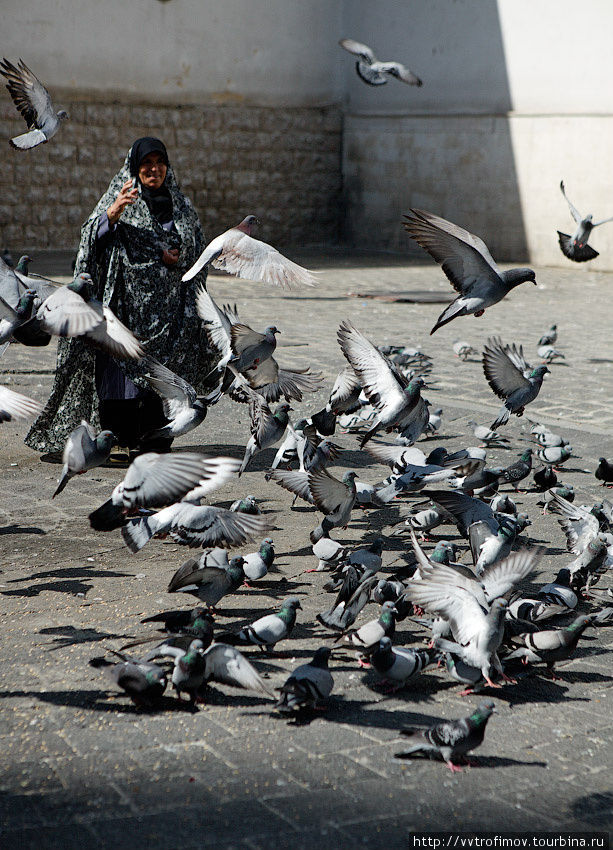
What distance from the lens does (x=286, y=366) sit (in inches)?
362

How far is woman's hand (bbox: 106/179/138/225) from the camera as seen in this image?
226 inches

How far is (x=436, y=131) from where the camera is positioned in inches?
754

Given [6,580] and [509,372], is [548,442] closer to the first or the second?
[509,372]

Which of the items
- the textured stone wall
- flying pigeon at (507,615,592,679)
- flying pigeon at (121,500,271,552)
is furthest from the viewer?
the textured stone wall

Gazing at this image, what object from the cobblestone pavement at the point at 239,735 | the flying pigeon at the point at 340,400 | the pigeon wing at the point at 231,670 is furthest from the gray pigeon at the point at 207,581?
the flying pigeon at the point at 340,400

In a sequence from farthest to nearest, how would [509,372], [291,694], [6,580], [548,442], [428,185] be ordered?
1. [428,185]
2. [548,442]
3. [509,372]
4. [6,580]
5. [291,694]

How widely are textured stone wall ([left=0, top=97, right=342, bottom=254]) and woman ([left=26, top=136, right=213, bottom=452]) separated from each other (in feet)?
37.0

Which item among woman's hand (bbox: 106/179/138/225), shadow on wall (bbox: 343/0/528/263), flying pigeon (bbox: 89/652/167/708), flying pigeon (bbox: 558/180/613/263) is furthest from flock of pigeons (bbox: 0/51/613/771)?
shadow on wall (bbox: 343/0/528/263)

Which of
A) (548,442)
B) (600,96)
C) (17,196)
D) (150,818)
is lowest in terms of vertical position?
(150,818)

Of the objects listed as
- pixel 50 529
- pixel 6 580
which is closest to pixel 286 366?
pixel 50 529

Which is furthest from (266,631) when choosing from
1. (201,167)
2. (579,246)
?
(201,167)

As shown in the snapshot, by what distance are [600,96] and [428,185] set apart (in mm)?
3708

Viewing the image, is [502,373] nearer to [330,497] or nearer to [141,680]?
[330,497]

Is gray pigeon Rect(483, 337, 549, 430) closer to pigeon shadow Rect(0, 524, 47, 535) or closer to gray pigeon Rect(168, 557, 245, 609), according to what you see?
gray pigeon Rect(168, 557, 245, 609)
